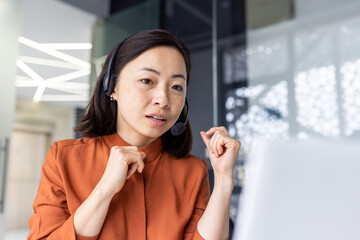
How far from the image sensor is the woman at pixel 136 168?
0.81 meters

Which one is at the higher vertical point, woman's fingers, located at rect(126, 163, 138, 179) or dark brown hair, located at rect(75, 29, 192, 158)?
dark brown hair, located at rect(75, 29, 192, 158)

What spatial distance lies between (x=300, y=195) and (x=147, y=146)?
0.72 meters

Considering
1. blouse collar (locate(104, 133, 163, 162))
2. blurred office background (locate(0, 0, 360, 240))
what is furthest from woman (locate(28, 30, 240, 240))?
blurred office background (locate(0, 0, 360, 240))

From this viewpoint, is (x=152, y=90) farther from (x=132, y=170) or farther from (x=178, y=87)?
(x=132, y=170)

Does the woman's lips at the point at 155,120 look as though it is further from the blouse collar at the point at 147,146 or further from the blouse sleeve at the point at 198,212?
the blouse sleeve at the point at 198,212

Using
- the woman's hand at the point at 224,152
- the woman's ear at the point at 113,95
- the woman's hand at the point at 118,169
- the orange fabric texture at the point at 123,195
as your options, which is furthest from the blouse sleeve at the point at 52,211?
the woman's hand at the point at 224,152

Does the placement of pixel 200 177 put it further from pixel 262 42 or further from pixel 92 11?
pixel 92 11

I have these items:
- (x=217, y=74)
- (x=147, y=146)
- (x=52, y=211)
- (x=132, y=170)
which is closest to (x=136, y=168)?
(x=132, y=170)

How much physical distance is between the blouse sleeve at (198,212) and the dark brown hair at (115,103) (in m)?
0.12

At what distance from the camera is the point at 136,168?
2.83 ft

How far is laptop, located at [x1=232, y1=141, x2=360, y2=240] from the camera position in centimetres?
28

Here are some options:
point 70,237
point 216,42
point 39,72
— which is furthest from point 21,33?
point 70,237

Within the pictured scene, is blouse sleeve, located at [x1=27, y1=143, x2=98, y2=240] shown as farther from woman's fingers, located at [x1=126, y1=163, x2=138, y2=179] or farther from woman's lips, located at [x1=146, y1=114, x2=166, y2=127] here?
woman's lips, located at [x1=146, y1=114, x2=166, y2=127]

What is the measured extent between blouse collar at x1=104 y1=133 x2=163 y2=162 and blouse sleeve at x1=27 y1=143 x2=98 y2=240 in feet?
0.52
